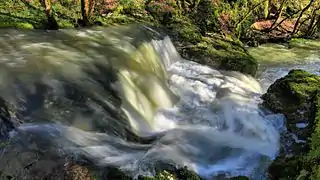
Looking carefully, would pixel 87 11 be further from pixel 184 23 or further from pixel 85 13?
pixel 184 23

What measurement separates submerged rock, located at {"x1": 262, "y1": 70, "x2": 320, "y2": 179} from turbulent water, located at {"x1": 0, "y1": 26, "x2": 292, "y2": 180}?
268 millimetres

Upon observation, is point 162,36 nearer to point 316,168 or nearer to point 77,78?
point 77,78

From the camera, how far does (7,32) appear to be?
10297 millimetres

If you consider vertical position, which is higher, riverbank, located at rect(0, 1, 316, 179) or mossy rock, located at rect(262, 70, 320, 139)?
mossy rock, located at rect(262, 70, 320, 139)

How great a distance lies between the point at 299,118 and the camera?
7387mm

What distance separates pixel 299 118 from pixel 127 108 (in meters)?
3.26

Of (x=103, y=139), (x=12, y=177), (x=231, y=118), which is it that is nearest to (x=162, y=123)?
(x=231, y=118)

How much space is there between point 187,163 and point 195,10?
11.7m

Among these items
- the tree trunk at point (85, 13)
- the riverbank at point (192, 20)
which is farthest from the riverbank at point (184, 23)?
the tree trunk at point (85, 13)

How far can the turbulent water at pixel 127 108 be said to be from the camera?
613cm

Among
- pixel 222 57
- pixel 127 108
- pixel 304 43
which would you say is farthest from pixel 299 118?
pixel 304 43

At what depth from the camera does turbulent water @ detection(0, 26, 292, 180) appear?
20.1ft

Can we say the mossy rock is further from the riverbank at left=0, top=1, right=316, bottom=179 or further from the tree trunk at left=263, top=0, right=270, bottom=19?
the tree trunk at left=263, top=0, right=270, bottom=19

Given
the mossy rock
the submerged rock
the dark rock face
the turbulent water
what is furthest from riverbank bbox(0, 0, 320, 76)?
the dark rock face
